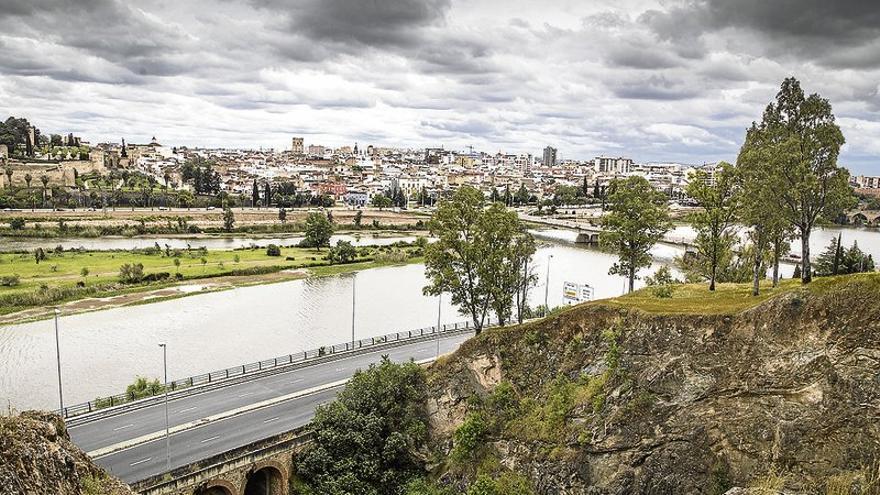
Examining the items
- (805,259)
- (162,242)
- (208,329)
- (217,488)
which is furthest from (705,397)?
(162,242)

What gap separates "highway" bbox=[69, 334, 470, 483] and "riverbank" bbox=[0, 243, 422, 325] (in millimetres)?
25805

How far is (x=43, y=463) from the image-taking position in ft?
42.9

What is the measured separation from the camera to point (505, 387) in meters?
24.3

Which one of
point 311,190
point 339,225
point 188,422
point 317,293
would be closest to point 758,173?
point 188,422

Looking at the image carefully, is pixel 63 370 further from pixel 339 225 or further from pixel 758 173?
pixel 339 225

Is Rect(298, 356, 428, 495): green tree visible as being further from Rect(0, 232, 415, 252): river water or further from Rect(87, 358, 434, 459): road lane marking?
Rect(0, 232, 415, 252): river water

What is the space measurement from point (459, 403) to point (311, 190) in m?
134

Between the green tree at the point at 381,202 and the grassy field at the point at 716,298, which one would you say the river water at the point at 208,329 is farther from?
the green tree at the point at 381,202

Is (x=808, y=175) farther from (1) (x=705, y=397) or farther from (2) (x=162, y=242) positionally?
(2) (x=162, y=242)

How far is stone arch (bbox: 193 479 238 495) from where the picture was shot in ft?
70.6

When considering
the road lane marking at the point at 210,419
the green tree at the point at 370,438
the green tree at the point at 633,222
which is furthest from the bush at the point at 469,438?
the green tree at the point at 633,222

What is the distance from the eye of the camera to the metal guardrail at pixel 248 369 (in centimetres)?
2789

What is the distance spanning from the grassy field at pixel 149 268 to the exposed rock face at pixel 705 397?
1666 inches

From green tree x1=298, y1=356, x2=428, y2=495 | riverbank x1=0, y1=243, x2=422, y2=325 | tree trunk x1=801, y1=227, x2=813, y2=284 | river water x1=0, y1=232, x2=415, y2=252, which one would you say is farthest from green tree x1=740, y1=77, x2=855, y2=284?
river water x1=0, y1=232, x2=415, y2=252
